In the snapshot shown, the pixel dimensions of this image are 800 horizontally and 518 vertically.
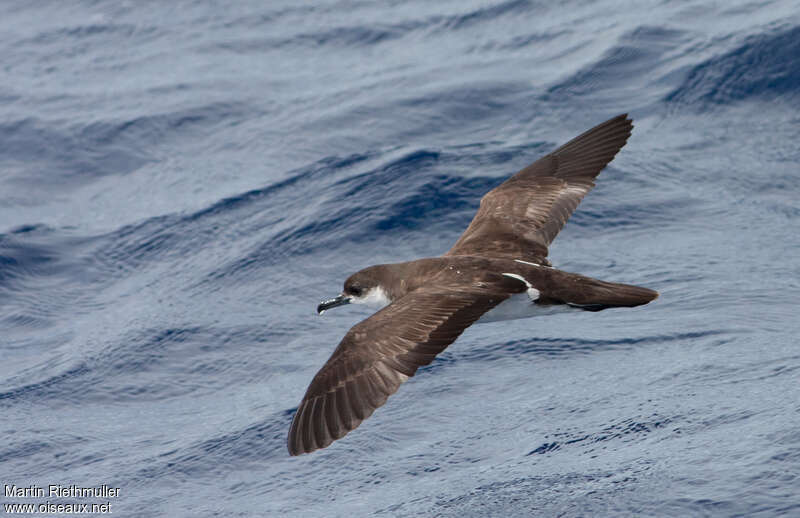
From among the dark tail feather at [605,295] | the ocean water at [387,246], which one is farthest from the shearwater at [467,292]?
the ocean water at [387,246]

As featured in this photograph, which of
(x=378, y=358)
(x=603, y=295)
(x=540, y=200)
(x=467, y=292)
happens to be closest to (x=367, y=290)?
(x=467, y=292)

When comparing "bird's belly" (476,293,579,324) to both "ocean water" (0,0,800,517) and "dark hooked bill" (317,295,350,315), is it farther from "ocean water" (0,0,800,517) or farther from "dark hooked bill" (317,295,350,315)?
"dark hooked bill" (317,295,350,315)

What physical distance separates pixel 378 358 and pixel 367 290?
136cm

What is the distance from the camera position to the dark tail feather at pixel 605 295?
6.54m

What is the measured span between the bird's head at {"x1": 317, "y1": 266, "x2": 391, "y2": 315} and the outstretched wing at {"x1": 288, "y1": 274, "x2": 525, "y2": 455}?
29.7 inches

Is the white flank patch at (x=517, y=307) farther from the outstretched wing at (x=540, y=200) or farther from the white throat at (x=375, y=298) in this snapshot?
the white throat at (x=375, y=298)

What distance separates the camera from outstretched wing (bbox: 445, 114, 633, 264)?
25.5 feet

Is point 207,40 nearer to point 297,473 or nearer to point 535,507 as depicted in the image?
point 297,473

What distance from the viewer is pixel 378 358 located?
6.23 m

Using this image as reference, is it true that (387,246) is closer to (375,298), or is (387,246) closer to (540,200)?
(540,200)

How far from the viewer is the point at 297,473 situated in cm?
743

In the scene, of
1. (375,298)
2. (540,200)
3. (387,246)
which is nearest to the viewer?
(375,298)

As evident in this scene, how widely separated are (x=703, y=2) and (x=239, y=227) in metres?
6.90

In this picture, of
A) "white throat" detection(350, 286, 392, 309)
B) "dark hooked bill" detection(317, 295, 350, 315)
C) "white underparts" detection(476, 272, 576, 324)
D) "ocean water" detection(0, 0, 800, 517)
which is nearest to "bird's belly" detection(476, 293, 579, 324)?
"white underparts" detection(476, 272, 576, 324)
